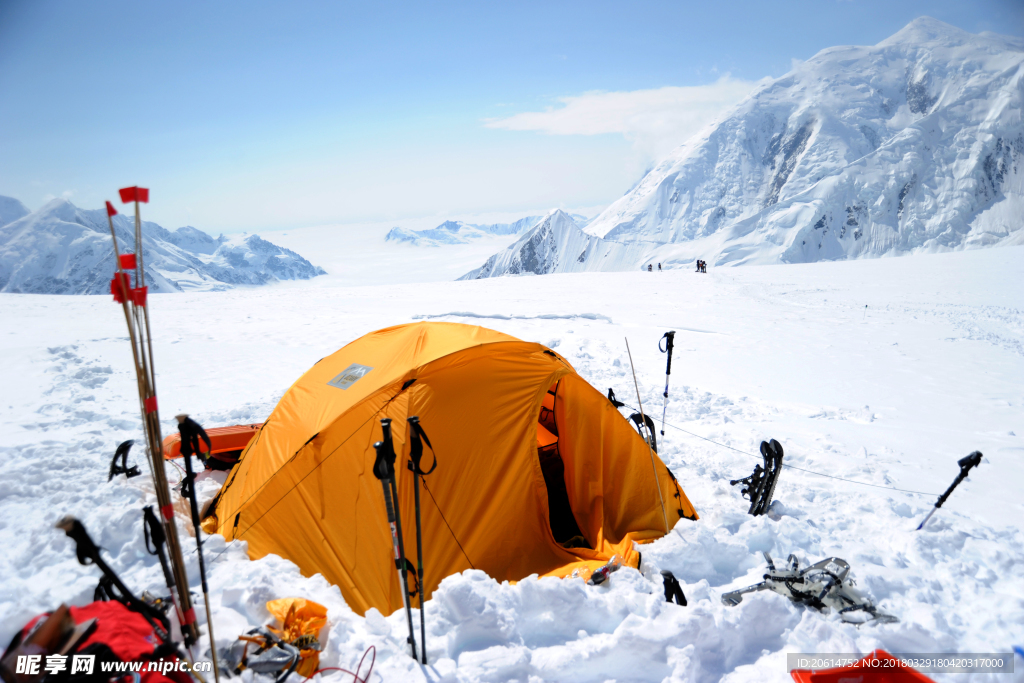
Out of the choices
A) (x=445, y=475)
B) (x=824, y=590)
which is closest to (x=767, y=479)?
(x=824, y=590)

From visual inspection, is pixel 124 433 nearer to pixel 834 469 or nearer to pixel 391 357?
pixel 391 357

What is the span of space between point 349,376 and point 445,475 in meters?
1.65

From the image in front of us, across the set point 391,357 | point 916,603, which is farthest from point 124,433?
point 916,603

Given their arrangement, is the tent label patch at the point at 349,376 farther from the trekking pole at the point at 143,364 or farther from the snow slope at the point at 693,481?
the trekking pole at the point at 143,364

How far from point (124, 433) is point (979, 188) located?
157534 mm

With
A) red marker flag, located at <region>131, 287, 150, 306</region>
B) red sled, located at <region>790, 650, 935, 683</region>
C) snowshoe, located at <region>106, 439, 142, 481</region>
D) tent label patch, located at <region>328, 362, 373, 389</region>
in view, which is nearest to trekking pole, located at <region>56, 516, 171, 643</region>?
red marker flag, located at <region>131, 287, 150, 306</region>

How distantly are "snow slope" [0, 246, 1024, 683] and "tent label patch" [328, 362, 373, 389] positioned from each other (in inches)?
71.4

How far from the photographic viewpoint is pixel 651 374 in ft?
36.3

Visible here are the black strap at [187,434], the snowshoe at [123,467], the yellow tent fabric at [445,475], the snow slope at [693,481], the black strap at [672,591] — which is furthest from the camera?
the snowshoe at [123,467]

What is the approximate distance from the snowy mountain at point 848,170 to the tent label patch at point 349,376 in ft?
333

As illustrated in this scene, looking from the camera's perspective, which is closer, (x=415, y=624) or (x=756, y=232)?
(x=415, y=624)

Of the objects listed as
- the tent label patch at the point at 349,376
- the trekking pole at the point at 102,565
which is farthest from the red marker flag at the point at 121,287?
the tent label patch at the point at 349,376

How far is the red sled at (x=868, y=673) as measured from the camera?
122 inches

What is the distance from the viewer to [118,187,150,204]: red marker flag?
251cm
